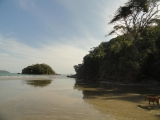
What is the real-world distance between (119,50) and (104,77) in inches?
521

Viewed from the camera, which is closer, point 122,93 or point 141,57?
point 122,93

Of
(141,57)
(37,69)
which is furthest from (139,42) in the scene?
(37,69)

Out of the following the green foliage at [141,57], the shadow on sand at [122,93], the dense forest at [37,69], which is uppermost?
the dense forest at [37,69]

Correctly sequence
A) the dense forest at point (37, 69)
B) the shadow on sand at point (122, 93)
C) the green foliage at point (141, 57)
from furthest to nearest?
the dense forest at point (37, 69) < the green foliage at point (141, 57) < the shadow on sand at point (122, 93)

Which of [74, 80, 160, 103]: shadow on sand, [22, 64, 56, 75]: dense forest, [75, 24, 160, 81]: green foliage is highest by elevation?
[22, 64, 56, 75]: dense forest

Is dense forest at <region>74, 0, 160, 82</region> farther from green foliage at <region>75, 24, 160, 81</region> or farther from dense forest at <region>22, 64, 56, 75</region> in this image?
dense forest at <region>22, 64, 56, 75</region>

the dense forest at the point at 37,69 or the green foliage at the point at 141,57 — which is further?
the dense forest at the point at 37,69

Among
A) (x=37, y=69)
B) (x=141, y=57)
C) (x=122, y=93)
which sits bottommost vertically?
(x=122, y=93)

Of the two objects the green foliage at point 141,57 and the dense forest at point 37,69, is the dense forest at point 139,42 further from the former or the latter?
the dense forest at point 37,69

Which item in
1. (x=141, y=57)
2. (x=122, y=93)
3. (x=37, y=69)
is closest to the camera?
(x=122, y=93)

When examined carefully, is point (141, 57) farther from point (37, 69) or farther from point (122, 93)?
point (37, 69)

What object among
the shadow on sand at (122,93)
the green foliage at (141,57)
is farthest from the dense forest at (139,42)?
Result: the shadow on sand at (122,93)

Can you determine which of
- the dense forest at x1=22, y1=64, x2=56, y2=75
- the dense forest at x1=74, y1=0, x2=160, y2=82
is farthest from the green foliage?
the dense forest at x1=22, y1=64, x2=56, y2=75

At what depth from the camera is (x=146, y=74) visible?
1242 inches
